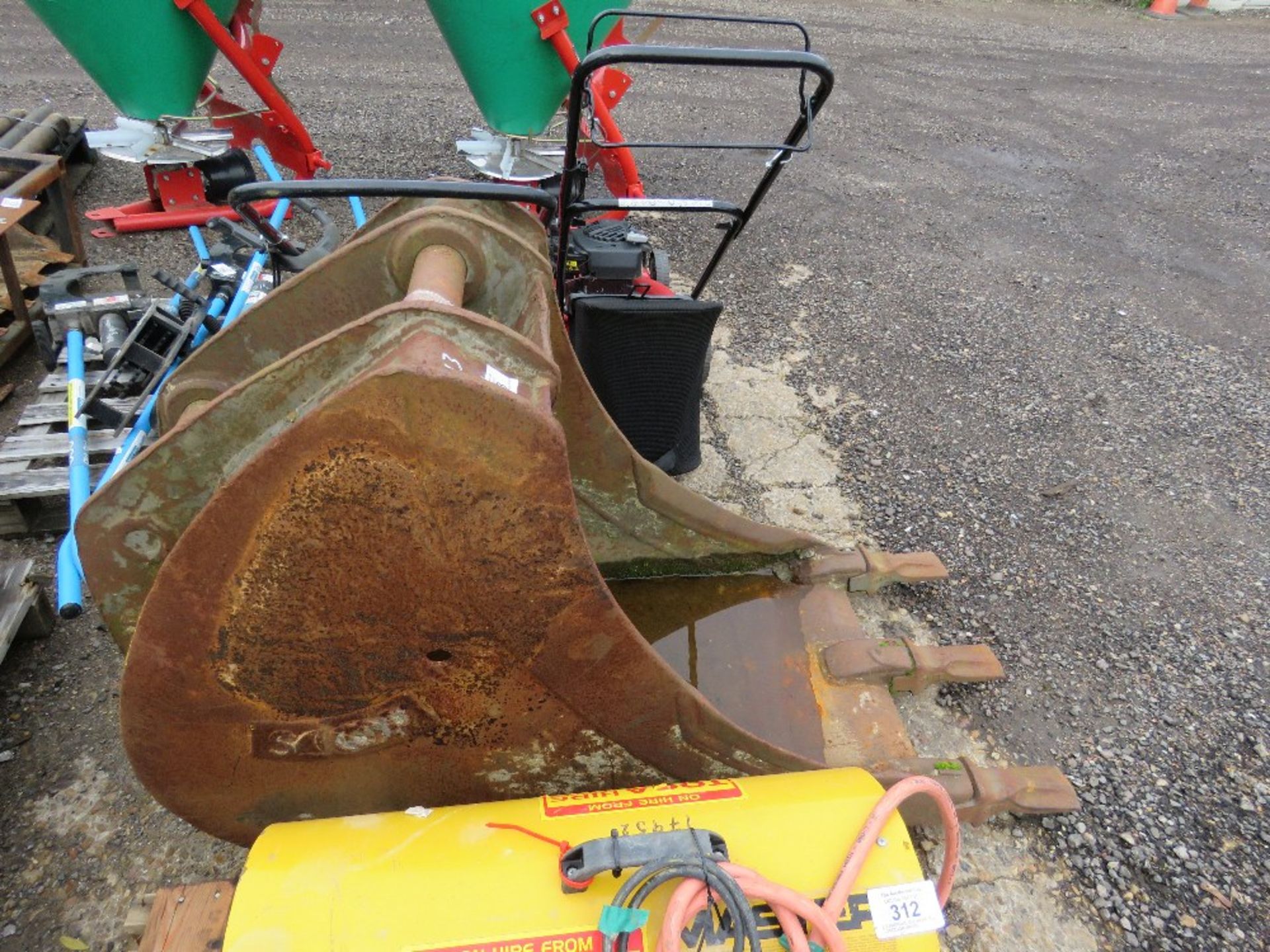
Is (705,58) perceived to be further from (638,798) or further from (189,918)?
(189,918)

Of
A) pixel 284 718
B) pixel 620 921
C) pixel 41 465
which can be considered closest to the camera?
pixel 620 921

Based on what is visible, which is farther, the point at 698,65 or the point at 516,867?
the point at 698,65

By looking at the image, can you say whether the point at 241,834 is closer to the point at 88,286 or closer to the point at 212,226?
the point at 212,226

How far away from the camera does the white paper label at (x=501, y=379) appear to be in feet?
4.52

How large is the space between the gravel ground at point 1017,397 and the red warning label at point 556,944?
123 cm

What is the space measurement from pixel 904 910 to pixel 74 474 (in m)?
2.84

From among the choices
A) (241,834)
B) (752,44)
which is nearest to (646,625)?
(241,834)

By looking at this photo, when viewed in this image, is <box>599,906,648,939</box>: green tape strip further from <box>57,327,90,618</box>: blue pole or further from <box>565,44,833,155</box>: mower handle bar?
<box>565,44,833,155</box>: mower handle bar

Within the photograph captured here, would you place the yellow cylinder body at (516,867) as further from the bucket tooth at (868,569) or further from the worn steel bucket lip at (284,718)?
the bucket tooth at (868,569)

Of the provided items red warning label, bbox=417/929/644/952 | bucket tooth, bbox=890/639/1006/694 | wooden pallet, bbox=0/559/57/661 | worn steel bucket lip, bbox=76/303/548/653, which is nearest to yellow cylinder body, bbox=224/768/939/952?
red warning label, bbox=417/929/644/952

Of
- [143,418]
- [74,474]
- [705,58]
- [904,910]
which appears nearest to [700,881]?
[904,910]

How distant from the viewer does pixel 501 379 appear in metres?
1.40

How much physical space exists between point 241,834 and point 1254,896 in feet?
8.89

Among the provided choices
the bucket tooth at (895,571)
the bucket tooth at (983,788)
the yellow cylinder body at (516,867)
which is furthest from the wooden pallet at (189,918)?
the bucket tooth at (895,571)
